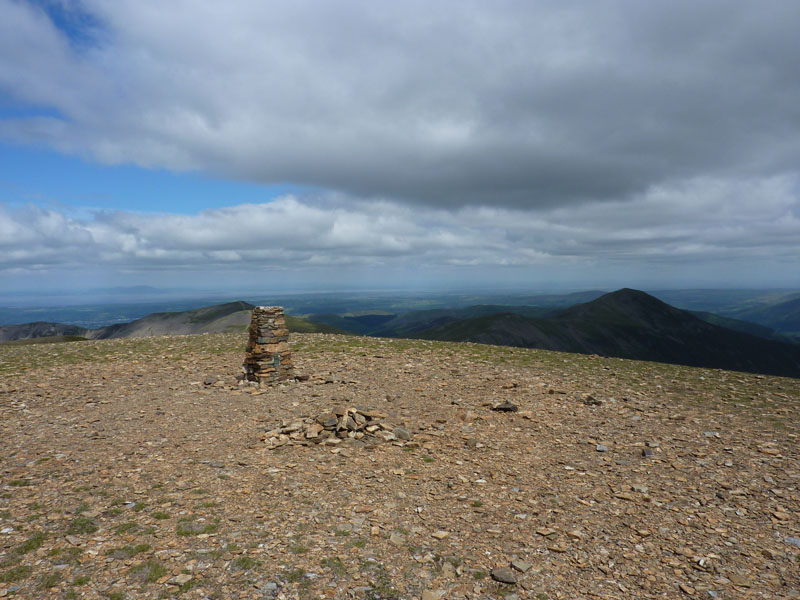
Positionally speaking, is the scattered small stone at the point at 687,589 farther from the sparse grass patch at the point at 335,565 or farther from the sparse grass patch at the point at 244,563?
the sparse grass patch at the point at 244,563

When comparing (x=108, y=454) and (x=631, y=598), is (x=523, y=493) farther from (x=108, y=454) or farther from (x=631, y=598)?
(x=108, y=454)

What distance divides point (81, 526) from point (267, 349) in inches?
467

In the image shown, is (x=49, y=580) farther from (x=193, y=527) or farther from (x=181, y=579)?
(x=193, y=527)

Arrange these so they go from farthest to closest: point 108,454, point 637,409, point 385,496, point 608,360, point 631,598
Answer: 1. point 608,360
2. point 637,409
3. point 108,454
4. point 385,496
5. point 631,598

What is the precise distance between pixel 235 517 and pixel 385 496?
11.2 ft

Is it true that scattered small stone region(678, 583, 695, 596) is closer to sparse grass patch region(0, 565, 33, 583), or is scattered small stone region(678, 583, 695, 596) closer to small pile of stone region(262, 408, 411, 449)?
small pile of stone region(262, 408, 411, 449)

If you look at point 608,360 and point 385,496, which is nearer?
point 385,496

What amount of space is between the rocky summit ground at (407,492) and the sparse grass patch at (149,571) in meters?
0.05

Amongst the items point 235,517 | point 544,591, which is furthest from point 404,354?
point 544,591

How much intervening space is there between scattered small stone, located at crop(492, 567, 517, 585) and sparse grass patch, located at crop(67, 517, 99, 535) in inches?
309

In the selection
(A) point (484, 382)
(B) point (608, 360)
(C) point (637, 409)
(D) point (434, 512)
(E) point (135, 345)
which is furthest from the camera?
(E) point (135, 345)

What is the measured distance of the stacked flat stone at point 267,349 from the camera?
784 inches

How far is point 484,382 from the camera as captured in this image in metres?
20.0

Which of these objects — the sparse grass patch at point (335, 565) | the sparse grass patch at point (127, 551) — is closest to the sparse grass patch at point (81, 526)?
the sparse grass patch at point (127, 551)
